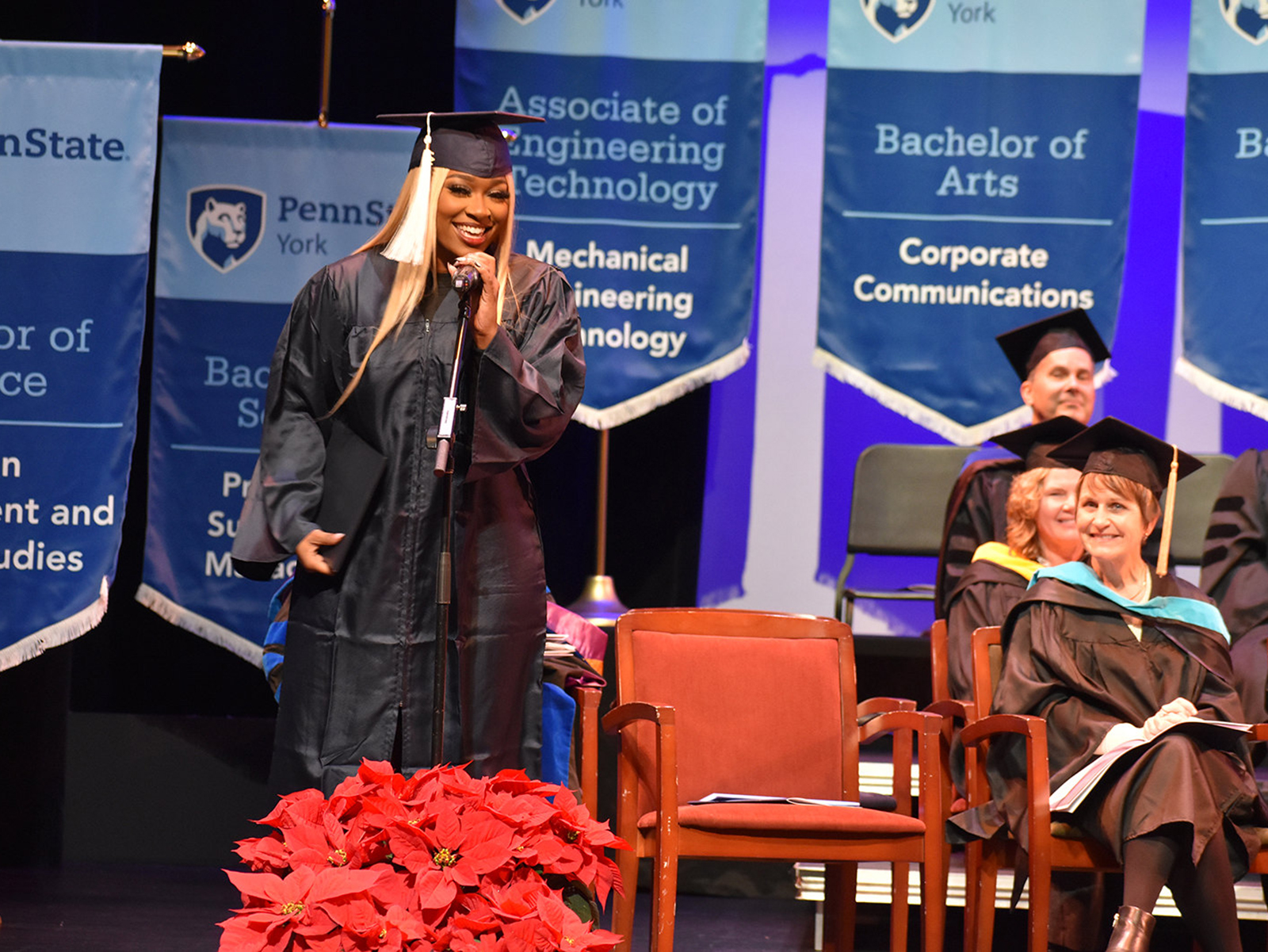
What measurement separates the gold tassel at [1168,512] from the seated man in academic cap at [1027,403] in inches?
→ 34.7

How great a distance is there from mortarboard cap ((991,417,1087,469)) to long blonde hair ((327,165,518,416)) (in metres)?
2.07

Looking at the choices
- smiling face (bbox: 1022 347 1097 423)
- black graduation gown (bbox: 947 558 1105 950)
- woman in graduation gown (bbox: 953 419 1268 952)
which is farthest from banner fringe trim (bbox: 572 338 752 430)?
woman in graduation gown (bbox: 953 419 1268 952)

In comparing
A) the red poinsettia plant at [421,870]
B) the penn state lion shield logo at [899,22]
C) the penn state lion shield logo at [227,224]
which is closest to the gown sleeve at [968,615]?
the penn state lion shield logo at [899,22]

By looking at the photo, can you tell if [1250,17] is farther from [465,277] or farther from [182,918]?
[182,918]

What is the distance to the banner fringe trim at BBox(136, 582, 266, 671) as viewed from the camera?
4848 mm

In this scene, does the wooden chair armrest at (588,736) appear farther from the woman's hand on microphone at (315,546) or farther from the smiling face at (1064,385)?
the smiling face at (1064,385)

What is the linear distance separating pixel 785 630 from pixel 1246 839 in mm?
1263

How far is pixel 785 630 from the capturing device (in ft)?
13.5

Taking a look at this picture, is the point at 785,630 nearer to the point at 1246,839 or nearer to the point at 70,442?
the point at 1246,839

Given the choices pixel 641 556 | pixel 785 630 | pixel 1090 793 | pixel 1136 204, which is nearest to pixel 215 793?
pixel 641 556

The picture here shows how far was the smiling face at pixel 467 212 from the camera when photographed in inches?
124

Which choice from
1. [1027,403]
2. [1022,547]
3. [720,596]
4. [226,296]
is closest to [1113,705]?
[1022,547]

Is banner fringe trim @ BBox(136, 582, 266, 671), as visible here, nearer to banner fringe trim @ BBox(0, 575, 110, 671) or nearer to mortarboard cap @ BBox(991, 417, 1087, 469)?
banner fringe trim @ BBox(0, 575, 110, 671)

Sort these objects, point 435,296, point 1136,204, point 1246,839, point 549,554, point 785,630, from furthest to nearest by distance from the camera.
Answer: point 1136,204
point 549,554
point 785,630
point 1246,839
point 435,296
